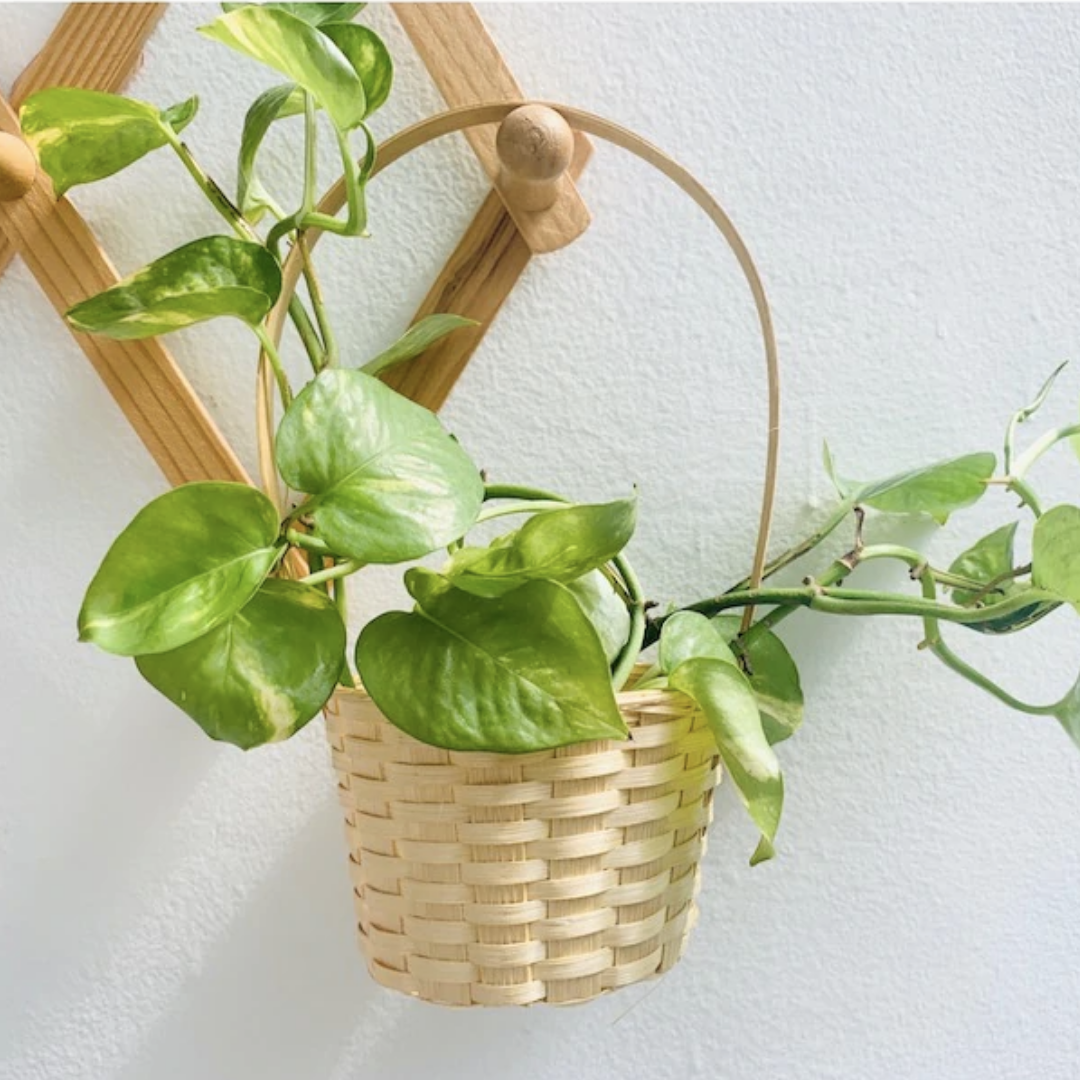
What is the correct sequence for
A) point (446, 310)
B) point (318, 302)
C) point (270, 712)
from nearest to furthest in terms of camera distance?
1. point (270, 712)
2. point (318, 302)
3. point (446, 310)

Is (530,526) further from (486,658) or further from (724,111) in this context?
(724,111)

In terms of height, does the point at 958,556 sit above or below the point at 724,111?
below

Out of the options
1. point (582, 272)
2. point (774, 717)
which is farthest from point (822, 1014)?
point (582, 272)

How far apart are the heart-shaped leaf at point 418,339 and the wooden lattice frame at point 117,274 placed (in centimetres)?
6

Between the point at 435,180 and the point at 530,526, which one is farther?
the point at 435,180

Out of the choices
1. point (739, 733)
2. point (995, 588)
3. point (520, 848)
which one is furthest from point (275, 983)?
point (995, 588)

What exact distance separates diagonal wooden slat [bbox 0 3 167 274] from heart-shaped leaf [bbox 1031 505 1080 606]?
2.13ft

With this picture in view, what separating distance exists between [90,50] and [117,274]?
0.49 ft

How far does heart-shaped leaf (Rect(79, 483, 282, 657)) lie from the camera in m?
0.50

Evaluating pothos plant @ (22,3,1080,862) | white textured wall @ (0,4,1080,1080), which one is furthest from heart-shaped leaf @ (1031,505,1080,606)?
white textured wall @ (0,4,1080,1080)

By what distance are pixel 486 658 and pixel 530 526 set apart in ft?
0.22

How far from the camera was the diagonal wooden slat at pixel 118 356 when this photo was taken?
77 centimetres

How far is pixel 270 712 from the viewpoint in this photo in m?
0.54

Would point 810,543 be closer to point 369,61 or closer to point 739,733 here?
point 739,733
